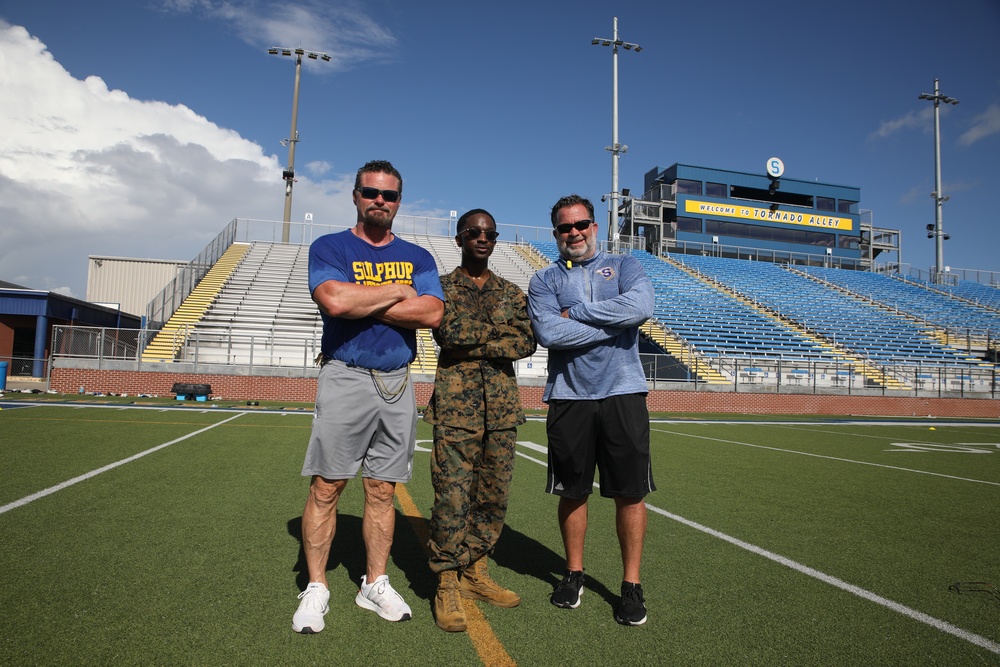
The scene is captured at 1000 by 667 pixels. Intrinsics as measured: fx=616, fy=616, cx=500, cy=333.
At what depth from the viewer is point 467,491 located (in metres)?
2.84

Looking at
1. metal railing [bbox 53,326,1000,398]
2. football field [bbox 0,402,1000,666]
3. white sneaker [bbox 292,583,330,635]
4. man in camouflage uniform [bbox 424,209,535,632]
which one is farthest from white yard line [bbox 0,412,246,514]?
metal railing [bbox 53,326,1000,398]

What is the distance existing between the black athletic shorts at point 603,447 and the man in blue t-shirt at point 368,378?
2.37 feet

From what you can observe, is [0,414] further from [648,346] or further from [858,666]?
[648,346]

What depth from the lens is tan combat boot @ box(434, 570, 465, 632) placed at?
2566mm

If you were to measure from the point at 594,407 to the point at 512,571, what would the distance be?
110 cm

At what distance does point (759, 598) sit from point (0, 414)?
11531 millimetres

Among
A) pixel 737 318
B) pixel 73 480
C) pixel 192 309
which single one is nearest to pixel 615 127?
pixel 737 318

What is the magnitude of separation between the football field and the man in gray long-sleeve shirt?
0.35 metres

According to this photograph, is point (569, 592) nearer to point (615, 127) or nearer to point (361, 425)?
point (361, 425)

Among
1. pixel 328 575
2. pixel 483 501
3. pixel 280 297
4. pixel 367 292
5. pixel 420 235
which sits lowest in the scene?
pixel 328 575

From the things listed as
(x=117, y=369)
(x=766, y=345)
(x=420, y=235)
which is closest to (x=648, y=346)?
(x=766, y=345)

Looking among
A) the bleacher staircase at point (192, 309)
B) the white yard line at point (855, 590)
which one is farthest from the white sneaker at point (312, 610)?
the bleacher staircase at point (192, 309)

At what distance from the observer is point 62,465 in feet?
18.6

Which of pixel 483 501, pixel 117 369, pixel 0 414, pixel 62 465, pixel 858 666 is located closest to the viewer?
pixel 858 666
